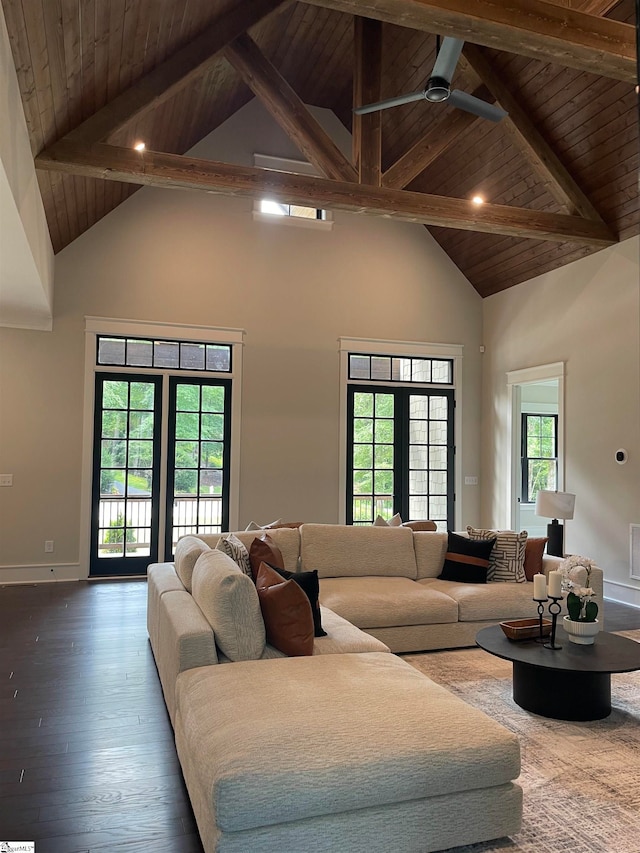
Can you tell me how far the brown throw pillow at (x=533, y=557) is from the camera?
4805mm

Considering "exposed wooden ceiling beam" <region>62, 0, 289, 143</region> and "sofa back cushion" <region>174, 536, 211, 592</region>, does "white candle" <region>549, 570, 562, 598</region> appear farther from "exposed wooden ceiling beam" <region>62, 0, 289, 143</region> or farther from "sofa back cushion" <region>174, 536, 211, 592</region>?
"exposed wooden ceiling beam" <region>62, 0, 289, 143</region>

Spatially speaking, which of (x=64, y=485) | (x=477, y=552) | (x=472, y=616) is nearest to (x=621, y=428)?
(x=477, y=552)

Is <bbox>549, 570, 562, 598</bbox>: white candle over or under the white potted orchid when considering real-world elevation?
over

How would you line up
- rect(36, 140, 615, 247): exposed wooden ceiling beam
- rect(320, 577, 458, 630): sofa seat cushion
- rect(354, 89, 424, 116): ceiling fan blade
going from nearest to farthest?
rect(320, 577, 458, 630): sofa seat cushion < rect(354, 89, 424, 116): ceiling fan blade < rect(36, 140, 615, 247): exposed wooden ceiling beam

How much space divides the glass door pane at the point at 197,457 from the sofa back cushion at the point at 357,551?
275 cm

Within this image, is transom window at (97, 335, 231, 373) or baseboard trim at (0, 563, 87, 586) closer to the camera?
baseboard trim at (0, 563, 87, 586)

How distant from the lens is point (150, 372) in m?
7.07

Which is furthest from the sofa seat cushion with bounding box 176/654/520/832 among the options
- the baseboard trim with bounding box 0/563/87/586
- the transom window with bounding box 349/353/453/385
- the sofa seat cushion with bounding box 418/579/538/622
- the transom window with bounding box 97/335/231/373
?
the transom window with bounding box 349/353/453/385

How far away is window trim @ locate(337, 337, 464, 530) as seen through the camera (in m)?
7.75

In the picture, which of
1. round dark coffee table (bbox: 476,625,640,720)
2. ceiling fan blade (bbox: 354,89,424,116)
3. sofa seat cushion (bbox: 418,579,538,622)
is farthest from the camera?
sofa seat cushion (bbox: 418,579,538,622)

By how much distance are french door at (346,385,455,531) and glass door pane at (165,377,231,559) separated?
5.21 feet

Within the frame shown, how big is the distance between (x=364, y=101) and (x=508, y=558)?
4.16 m

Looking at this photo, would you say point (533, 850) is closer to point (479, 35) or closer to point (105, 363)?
point (479, 35)

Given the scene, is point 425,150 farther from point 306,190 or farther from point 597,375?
point 597,375
